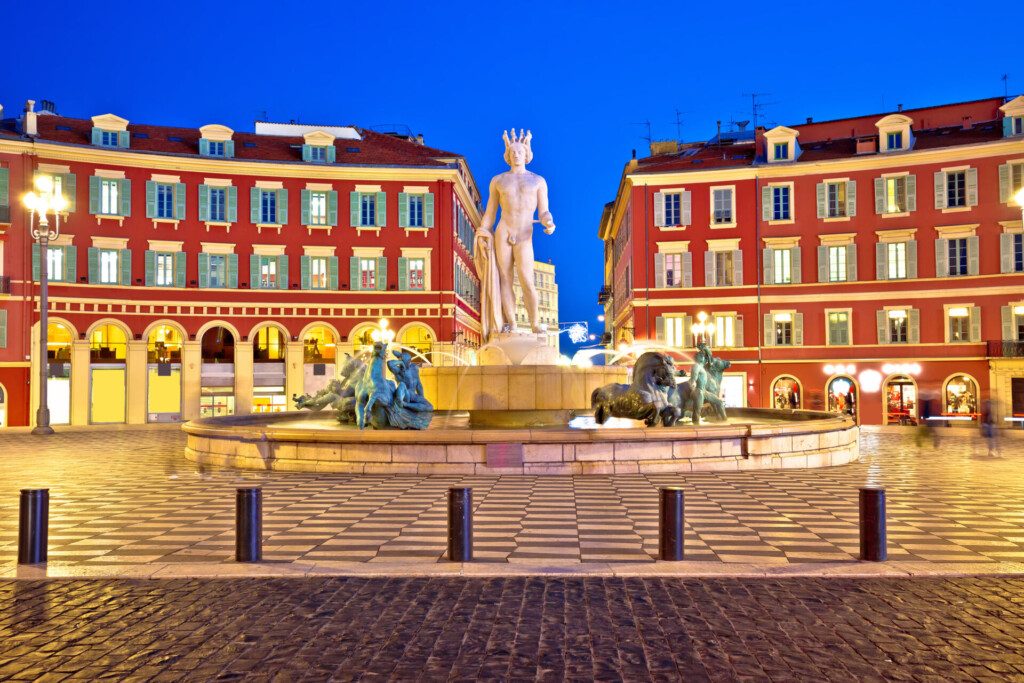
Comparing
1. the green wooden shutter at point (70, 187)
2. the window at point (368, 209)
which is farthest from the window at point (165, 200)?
the window at point (368, 209)

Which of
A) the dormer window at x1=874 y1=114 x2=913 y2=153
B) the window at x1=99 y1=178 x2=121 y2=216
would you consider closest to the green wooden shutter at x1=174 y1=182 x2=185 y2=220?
the window at x1=99 y1=178 x2=121 y2=216

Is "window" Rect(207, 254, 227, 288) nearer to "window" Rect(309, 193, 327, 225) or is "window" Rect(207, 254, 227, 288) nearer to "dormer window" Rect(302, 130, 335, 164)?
"window" Rect(309, 193, 327, 225)

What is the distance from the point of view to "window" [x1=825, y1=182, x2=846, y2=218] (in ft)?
136

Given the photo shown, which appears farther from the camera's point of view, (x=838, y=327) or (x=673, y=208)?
(x=673, y=208)

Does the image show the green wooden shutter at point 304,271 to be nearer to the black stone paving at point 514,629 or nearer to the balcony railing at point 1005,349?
the balcony railing at point 1005,349

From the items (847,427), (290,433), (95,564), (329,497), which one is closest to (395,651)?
(95,564)

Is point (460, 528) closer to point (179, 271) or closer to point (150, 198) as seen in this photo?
point (179, 271)

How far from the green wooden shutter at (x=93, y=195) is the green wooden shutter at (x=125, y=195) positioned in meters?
0.95

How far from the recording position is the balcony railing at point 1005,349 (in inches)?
1497

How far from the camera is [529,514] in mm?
10008

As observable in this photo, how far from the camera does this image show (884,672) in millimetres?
4680

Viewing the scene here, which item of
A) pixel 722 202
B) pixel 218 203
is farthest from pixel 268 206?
pixel 722 202

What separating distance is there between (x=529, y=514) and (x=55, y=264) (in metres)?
35.4

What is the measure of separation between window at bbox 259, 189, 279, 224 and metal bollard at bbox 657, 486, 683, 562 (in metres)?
37.1
